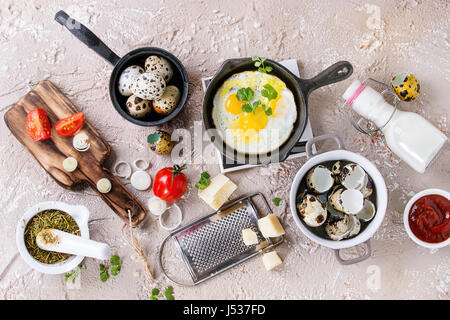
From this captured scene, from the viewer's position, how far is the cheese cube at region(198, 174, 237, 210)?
1694 mm

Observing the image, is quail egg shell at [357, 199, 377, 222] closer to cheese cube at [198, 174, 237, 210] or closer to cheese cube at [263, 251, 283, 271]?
cheese cube at [263, 251, 283, 271]

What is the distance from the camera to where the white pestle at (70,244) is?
1597 mm

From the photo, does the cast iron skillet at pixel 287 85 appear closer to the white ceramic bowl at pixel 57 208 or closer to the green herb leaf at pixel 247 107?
the green herb leaf at pixel 247 107

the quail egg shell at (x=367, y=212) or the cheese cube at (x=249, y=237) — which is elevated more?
the cheese cube at (x=249, y=237)

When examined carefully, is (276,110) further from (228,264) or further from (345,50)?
(228,264)

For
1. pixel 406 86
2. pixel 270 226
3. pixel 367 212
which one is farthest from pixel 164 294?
pixel 406 86

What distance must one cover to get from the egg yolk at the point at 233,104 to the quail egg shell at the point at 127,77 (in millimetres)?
389

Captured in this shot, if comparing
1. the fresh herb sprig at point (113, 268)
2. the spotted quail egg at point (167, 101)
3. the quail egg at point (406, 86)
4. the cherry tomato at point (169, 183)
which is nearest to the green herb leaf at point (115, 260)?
the fresh herb sprig at point (113, 268)

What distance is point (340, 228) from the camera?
1.53 metres

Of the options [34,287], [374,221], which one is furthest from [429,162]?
[34,287]

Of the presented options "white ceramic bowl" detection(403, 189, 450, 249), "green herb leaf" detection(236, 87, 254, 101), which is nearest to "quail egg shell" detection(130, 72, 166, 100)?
"green herb leaf" detection(236, 87, 254, 101)

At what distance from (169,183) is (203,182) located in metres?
0.15

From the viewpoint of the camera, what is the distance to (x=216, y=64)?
1779 millimetres

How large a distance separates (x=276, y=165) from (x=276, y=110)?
0.30 metres
